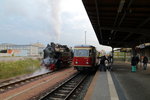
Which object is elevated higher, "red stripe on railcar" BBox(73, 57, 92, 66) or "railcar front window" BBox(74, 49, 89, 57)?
"railcar front window" BBox(74, 49, 89, 57)

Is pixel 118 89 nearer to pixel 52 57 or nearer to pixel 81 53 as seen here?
pixel 81 53

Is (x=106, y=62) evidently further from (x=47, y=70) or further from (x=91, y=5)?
(x=91, y=5)

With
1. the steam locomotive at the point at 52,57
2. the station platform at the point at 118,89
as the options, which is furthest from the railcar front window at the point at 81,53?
the station platform at the point at 118,89

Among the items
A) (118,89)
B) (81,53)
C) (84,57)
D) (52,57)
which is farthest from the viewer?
(52,57)

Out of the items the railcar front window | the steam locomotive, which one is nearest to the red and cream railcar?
the railcar front window

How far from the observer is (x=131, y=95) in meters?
8.30

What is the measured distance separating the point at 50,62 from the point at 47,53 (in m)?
1.33

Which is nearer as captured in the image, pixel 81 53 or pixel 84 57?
pixel 84 57

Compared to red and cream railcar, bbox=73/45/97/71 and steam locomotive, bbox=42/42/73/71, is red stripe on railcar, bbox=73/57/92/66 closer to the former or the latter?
red and cream railcar, bbox=73/45/97/71

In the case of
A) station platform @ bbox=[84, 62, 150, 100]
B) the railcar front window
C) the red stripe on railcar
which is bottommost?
station platform @ bbox=[84, 62, 150, 100]

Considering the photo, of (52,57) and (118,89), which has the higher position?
(52,57)

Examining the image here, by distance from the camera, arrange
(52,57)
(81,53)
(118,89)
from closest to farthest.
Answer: (118,89)
(81,53)
(52,57)

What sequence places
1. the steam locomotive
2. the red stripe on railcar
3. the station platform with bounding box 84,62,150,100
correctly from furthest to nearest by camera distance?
the steam locomotive, the red stripe on railcar, the station platform with bounding box 84,62,150,100

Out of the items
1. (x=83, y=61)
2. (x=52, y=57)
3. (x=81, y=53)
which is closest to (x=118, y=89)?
(x=83, y=61)
